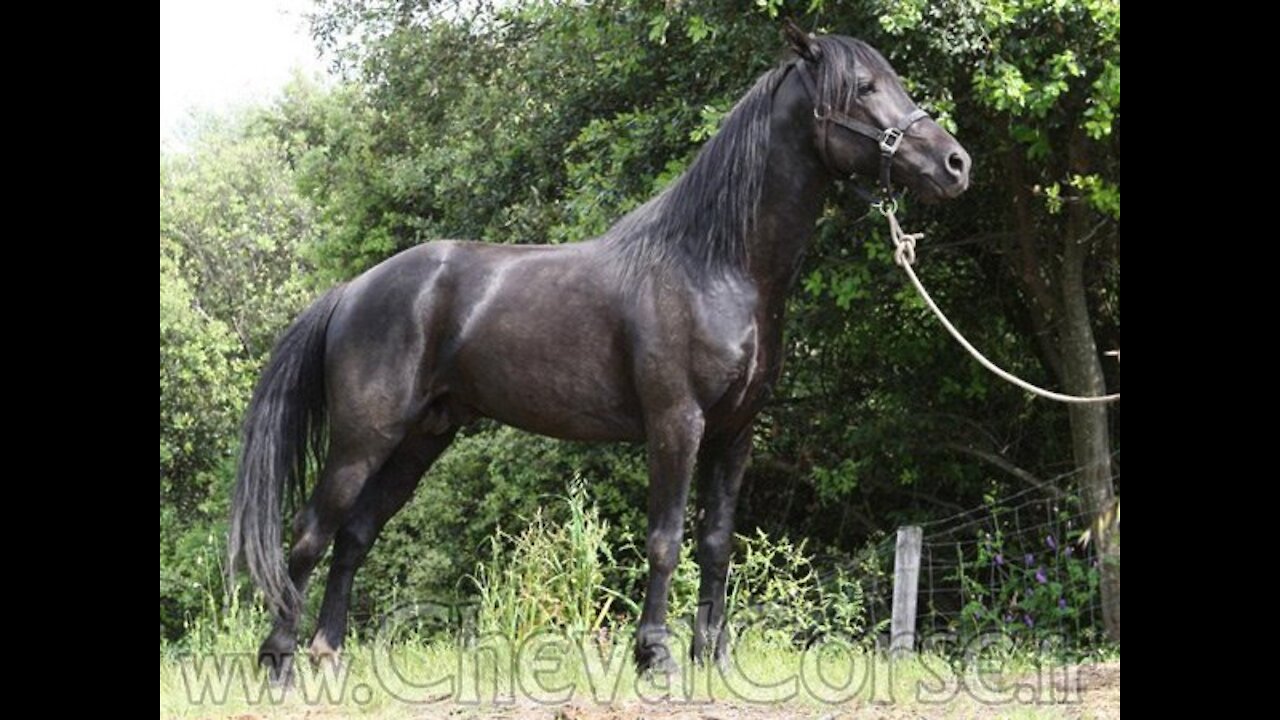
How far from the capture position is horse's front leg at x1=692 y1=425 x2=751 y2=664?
6.76m

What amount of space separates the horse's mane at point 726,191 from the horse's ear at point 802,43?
1.2 inches

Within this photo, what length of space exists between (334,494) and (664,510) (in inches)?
59.4

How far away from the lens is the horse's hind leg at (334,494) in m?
6.79

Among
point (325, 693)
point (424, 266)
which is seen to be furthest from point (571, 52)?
point (325, 693)

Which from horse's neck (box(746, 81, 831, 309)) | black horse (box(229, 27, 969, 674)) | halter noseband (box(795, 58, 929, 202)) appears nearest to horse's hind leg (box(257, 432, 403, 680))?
black horse (box(229, 27, 969, 674))

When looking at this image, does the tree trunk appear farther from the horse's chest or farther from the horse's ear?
the horse's chest

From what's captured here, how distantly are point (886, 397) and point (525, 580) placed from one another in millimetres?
6170

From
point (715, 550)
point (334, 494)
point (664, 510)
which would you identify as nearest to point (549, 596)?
point (715, 550)

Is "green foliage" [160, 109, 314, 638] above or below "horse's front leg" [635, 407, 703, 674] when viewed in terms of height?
above

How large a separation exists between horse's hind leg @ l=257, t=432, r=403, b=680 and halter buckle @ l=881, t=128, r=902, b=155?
2449 mm

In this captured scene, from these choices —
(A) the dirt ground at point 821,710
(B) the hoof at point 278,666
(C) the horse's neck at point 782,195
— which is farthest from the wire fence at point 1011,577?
(B) the hoof at point 278,666

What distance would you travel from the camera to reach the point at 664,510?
644 cm

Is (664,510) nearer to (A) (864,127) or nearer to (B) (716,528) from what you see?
(B) (716,528)

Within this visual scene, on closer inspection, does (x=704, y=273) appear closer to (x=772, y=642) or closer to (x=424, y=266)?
(x=424, y=266)
